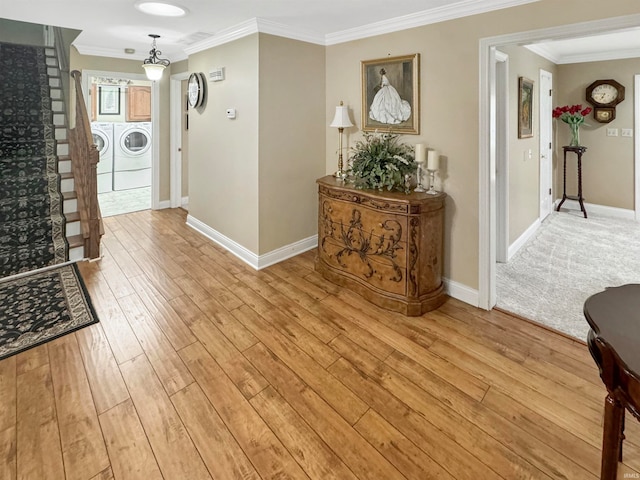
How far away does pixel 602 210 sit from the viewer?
5555 millimetres

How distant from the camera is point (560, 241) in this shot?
4.46m

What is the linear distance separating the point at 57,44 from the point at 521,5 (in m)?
6.26

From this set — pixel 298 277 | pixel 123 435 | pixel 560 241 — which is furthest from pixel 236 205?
pixel 560 241

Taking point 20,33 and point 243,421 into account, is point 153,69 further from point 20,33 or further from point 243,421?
point 243,421

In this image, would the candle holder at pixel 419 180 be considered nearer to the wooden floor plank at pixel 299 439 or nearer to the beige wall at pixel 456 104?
the beige wall at pixel 456 104

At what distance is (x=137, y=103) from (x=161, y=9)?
623 cm

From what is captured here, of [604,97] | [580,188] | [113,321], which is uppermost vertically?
[604,97]

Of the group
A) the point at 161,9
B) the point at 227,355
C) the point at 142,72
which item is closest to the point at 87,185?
the point at 161,9

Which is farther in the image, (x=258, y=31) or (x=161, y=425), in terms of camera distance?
(x=258, y=31)

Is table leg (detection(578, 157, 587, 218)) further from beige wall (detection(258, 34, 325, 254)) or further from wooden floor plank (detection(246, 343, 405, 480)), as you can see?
wooden floor plank (detection(246, 343, 405, 480))

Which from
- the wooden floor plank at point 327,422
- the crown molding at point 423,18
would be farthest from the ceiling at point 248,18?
the wooden floor plank at point 327,422

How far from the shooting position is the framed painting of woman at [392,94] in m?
3.13

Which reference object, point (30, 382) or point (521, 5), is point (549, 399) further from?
point (30, 382)

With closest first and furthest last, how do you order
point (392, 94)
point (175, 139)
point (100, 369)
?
point (100, 369) → point (392, 94) → point (175, 139)
